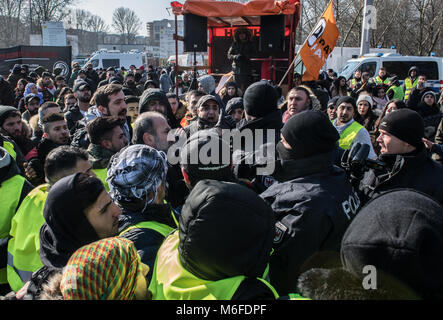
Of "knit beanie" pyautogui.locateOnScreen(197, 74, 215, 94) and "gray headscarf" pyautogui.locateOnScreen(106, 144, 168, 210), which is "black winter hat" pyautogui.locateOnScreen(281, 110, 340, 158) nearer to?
"gray headscarf" pyautogui.locateOnScreen(106, 144, 168, 210)

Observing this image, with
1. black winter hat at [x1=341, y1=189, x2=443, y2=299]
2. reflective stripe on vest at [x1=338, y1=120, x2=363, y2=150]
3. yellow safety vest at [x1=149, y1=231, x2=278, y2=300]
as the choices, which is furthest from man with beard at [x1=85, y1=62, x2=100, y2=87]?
black winter hat at [x1=341, y1=189, x2=443, y2=299]

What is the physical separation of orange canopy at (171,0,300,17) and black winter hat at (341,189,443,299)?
23.5 ft

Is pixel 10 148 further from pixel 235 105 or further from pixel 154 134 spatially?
pixel 235 105

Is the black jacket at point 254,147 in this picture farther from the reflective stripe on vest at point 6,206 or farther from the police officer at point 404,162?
the reflective stripe on vest at point 6,206

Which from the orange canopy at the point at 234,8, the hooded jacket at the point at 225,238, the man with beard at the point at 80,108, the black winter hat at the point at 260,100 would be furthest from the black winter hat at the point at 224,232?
the orange canopy at the point at 234,8

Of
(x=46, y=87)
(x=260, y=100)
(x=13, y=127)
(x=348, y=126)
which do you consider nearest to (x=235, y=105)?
(x=348, y=126)

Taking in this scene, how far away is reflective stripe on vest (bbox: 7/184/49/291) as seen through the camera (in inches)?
Result: 81.4

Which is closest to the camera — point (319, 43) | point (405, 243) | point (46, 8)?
point (405, 243)

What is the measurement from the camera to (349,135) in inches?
155

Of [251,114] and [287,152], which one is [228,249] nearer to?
[287,152]

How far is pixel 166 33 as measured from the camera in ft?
299

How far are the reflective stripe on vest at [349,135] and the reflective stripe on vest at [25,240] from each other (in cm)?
308

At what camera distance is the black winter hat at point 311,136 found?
2.01 meters

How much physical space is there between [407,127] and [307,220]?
1188mm
